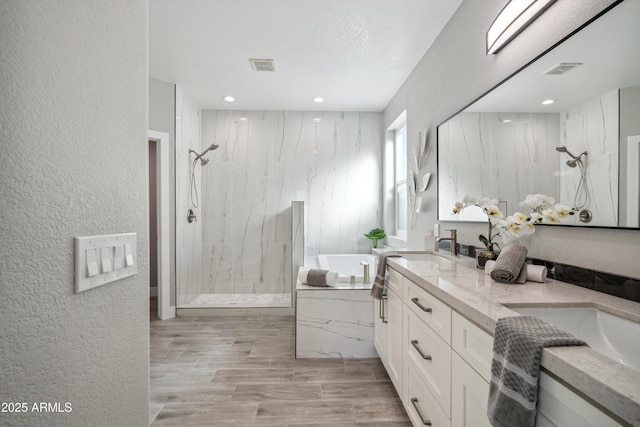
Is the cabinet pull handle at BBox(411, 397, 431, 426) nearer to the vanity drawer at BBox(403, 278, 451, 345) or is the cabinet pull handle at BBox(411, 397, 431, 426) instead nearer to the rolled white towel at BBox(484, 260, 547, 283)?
the vanity drawer at BBox(403, 278, 451, 345)

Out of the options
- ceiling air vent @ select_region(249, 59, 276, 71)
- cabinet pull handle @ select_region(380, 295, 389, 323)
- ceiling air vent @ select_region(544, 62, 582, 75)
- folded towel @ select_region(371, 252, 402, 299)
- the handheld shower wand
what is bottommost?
cabinet pull handle @ select_region(380, 295, 389, 323)

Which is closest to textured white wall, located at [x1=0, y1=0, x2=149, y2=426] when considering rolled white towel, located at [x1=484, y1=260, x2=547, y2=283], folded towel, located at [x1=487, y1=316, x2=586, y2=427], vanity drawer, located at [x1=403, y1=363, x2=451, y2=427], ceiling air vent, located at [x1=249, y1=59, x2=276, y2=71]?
folded towel, located at [x1=487, y1=316, x2=586, y2=427]

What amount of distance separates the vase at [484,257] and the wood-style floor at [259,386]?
978 millimetres

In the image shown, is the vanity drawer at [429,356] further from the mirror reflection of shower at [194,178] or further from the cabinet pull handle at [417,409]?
the mirror reflection of shower at [194,178]

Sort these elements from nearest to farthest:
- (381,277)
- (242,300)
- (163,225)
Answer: (381,277), (163,225), (242,300)

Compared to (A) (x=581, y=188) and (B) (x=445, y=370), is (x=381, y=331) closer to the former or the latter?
(B) (x=445, y=370)

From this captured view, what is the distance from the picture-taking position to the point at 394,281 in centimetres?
195

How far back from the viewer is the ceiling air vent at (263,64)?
2953 millimetres

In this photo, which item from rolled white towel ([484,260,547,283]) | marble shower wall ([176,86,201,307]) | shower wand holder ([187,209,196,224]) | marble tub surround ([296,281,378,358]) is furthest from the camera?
shower wand holder ([187,209,196,224])

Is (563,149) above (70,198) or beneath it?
above

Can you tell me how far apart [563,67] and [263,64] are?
247 centimetres

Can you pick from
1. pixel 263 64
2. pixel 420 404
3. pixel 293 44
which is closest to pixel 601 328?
pixel 420 404

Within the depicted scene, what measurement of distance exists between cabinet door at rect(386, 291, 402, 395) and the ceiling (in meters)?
1.97

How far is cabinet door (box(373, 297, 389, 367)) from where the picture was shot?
2.17 meters
